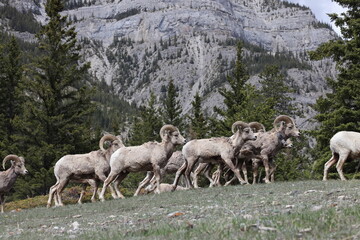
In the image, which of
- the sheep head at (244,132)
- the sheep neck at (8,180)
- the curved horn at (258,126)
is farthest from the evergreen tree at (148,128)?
the sheep head at (244,132)

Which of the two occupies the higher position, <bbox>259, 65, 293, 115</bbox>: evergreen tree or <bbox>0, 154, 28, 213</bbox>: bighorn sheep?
<bbox>259, 65, 293, 115</bbox>: evergreen tree

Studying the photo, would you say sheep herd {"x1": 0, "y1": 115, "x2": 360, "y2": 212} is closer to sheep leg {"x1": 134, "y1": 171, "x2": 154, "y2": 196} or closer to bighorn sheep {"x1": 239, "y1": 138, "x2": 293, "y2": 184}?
bighorn sheep {"x1": 239, "y1": 138, "x2": 293, "y2": 184}

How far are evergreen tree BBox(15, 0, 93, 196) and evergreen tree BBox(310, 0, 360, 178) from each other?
58.2ft

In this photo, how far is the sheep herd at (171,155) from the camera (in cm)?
1570

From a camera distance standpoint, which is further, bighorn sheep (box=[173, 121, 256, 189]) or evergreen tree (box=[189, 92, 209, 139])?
evergreen tree (box=[189, 92, 209, 139])

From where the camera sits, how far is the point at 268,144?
1783 cm

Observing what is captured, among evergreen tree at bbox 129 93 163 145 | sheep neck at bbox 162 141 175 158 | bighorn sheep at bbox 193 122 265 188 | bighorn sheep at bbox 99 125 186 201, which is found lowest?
evergreen tree at bbox 129 93 163 145

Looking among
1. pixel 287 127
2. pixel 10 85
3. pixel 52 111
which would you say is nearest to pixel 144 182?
pixel 287 127

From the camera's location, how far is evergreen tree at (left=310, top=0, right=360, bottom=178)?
21.7 meters

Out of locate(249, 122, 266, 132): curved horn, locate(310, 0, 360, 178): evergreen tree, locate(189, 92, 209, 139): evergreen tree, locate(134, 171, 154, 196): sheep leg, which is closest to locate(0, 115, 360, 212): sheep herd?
locate(134, 171, 154, 196): sheep leg

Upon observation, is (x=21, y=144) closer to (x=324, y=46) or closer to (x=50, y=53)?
(x=50, y=53)

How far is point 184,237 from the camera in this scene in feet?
15.0

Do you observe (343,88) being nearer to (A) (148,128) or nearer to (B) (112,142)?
(B) (112,142)

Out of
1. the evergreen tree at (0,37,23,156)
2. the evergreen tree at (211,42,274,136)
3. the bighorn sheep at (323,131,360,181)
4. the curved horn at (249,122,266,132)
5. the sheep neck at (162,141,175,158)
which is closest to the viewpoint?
the bighorn sheep at (323,131,360,181)
